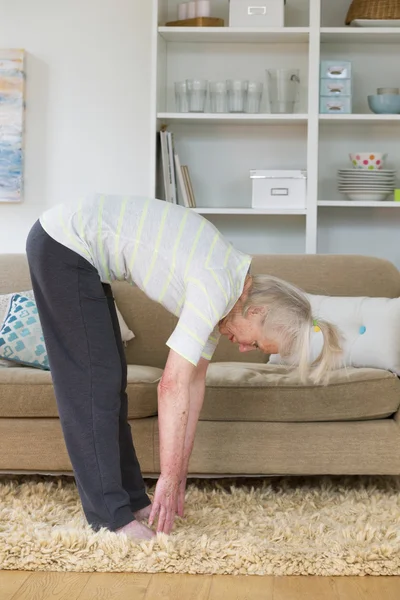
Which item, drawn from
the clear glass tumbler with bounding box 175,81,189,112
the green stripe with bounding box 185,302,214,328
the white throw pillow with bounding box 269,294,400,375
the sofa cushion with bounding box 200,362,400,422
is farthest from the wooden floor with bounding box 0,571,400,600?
the clear glass tumbler with bounding box 175,81,189,112

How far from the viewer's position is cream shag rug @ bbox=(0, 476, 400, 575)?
218 centimetres

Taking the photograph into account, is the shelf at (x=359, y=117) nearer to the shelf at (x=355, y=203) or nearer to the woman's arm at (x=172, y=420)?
the shelf at (x=355, y=203)

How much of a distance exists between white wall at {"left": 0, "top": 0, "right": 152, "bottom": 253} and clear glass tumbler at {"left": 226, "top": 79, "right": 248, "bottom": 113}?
1.57ft

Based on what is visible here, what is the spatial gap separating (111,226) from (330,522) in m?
1.07

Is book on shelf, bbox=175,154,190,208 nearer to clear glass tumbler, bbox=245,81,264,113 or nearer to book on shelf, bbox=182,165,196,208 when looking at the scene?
book on shelf, bbox=182,165,196,208

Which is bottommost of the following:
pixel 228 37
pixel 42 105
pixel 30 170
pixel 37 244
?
pixel 37 244

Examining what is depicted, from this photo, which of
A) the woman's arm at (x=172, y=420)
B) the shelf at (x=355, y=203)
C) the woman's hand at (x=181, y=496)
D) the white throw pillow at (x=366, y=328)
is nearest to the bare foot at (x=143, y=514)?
the woman's hand at (x=181, y=496)

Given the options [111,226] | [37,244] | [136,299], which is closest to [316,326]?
[111,226]

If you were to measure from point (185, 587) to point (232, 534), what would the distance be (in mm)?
312

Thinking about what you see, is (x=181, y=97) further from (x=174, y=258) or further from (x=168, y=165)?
(x=174, y=258)

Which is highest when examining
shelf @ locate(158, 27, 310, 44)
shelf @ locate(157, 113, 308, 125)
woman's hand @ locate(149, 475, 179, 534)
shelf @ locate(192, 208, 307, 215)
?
shelf @ locate(158, 27, 310, 44)

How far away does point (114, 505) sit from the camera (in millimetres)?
2289

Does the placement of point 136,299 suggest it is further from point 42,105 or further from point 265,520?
point 42,105

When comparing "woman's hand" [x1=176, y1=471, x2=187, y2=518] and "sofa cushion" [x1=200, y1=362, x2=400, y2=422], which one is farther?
"sofa cushion" [x1=200, y1=362, x2=400, y2=422]
